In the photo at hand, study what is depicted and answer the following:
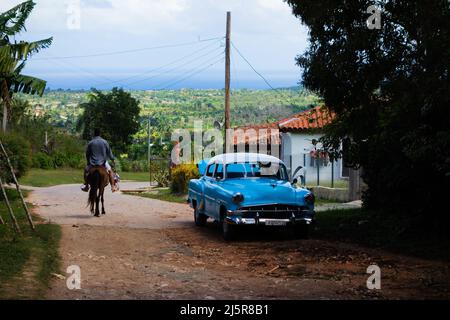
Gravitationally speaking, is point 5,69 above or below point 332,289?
above

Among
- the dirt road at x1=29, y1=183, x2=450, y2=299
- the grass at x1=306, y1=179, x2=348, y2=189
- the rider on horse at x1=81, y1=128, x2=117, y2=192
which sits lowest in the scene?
the dirt road at x1=29, y1=183, x2=450, y2=299

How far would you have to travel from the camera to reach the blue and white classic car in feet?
47.9

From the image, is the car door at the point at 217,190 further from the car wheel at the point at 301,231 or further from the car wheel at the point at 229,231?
the car wheel at the point at 301,231

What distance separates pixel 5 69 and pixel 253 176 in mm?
5697

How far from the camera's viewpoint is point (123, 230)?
52.2ft

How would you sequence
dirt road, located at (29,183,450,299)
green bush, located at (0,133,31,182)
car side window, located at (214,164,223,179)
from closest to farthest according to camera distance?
dirt road, located at (29,183,450,299) → car side window, located at (214,164,223,179) → green bush, located at (0,133,31,182)

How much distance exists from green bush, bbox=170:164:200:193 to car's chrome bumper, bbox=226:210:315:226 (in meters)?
16.6

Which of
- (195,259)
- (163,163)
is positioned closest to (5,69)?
(195,259)

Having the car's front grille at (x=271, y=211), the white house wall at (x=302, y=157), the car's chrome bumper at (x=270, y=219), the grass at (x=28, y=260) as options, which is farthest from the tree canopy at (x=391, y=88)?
the white house wall at (x=302, y=157)

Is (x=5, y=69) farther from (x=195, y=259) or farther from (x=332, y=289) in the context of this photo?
(x=332, y=289)

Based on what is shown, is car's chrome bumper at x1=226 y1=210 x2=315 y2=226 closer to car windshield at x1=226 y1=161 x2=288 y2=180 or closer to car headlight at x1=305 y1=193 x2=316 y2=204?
car headlight at x1=305 y1=193 x2=316 y2=204

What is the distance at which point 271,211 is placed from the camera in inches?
577

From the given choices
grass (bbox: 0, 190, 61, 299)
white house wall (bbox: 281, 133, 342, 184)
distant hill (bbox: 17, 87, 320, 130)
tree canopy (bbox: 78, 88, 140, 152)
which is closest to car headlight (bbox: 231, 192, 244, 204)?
grass (bbox: 0, 190, 61, 299)

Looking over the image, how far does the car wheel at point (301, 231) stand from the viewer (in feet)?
49.0
